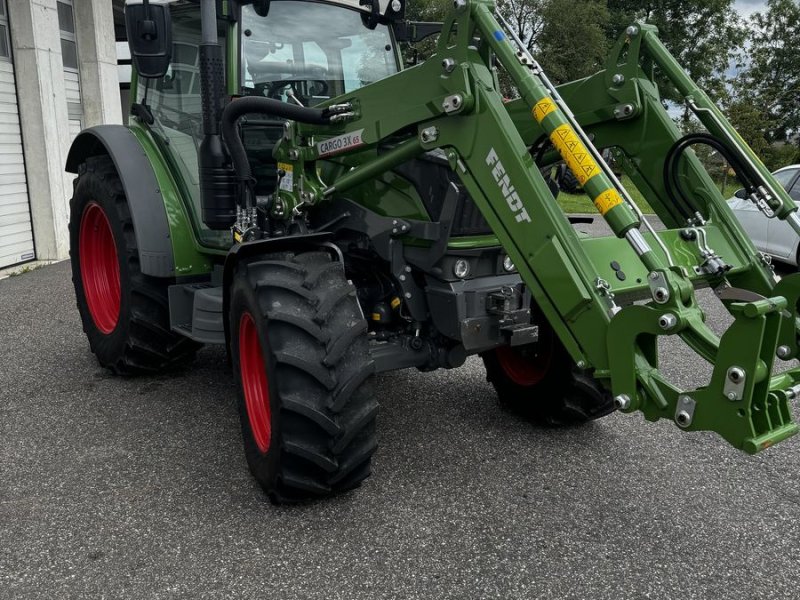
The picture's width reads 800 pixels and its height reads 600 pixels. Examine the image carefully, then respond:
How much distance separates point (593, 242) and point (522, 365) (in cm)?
152

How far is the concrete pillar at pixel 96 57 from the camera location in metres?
9.98

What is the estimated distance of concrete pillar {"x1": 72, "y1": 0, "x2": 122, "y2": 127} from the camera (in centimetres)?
998

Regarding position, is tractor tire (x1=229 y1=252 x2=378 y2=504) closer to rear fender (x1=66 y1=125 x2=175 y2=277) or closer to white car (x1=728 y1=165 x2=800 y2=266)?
rear fender (x1=66 y1=125 x2=175 y2=277)

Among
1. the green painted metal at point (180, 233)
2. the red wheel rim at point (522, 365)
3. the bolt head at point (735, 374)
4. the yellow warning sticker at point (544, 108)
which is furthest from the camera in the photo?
the green painted metal at point (180, 233)

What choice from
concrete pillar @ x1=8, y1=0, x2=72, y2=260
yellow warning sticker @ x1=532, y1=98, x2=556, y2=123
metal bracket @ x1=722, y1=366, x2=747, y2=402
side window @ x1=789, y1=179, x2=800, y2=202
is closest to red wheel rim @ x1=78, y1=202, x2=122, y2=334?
yellow warning sticker @ x1=532, y1=98, x2=556, y2=123

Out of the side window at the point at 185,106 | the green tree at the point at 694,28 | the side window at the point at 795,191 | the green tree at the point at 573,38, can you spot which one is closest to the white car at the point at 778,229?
the side window at the point at 795,191

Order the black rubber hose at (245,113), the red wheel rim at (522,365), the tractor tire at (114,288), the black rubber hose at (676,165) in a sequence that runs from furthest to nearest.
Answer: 1. the tractor tire at (114,288)
2. the red wheel rim at (522,365)
3. the black rubber hose at (245,113)
4. the black rubber hose at (676,165)

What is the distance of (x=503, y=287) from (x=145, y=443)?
80.5 inches

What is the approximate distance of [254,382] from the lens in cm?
354

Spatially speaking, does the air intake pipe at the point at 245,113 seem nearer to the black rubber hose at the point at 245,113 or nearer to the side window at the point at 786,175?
the black rubber hose at the point at 245,113

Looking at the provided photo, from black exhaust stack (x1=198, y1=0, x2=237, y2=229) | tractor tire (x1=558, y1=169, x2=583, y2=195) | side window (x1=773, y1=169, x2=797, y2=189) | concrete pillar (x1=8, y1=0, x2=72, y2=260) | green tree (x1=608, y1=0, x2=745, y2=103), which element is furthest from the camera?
green tree (x1=608, y1=0, x2=745, y2=103)

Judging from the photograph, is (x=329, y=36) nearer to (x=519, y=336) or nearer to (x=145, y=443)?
(x=519, y=336)

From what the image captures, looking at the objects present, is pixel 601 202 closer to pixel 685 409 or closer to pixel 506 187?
pixel 506 187

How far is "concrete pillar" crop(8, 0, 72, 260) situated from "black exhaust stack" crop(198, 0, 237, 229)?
6240mm
